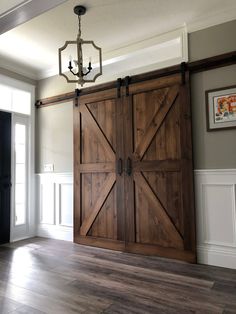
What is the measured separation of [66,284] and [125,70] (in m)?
2.91

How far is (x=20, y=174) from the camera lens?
4293mm

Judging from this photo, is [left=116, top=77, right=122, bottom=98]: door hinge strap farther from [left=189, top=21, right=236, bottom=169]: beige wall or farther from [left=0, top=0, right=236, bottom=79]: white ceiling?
[left=189, top=21, right=236, bottom=169]: beige wall

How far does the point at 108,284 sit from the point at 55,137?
263 centimetres

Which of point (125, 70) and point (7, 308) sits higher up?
point (125, 70)

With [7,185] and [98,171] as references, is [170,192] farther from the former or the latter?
[7,185]

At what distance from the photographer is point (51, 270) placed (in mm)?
2836

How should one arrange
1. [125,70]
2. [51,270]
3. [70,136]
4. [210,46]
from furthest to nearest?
[70,136]
[125,70]
[210,46]
[51,270]

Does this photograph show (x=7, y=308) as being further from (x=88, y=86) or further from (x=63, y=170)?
(x=88, y=86)

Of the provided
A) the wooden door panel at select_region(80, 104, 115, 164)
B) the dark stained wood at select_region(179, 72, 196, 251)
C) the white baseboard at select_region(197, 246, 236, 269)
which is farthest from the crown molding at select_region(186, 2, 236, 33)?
the white baseboard at select_region(197, 246, 236, 269)

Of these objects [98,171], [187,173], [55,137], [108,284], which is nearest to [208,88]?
[187,173]

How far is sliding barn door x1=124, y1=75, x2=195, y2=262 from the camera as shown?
3.10 meters

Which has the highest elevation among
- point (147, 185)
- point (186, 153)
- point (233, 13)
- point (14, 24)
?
point (233, 13)

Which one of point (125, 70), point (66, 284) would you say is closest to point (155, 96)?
point (125, 70)

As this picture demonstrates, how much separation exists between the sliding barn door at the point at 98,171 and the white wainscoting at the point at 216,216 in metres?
1.07
